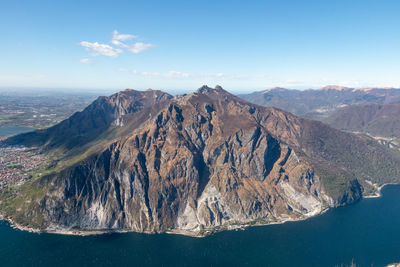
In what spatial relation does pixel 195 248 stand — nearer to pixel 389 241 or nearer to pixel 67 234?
pixel 67 234

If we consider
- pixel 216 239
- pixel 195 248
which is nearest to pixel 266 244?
pixel 216 239

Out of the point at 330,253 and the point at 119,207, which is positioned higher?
the point at 119,207

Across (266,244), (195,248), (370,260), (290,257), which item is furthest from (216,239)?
(370,260)

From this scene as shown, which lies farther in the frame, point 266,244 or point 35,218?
point 35,218

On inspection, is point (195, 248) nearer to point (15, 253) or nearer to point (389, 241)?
point (15, 253)

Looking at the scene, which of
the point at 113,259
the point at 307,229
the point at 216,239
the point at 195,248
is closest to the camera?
the point at 113,259

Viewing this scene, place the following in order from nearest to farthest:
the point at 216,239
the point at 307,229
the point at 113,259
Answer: the point at 113,259
the point at 216,239
the point at 307,229
